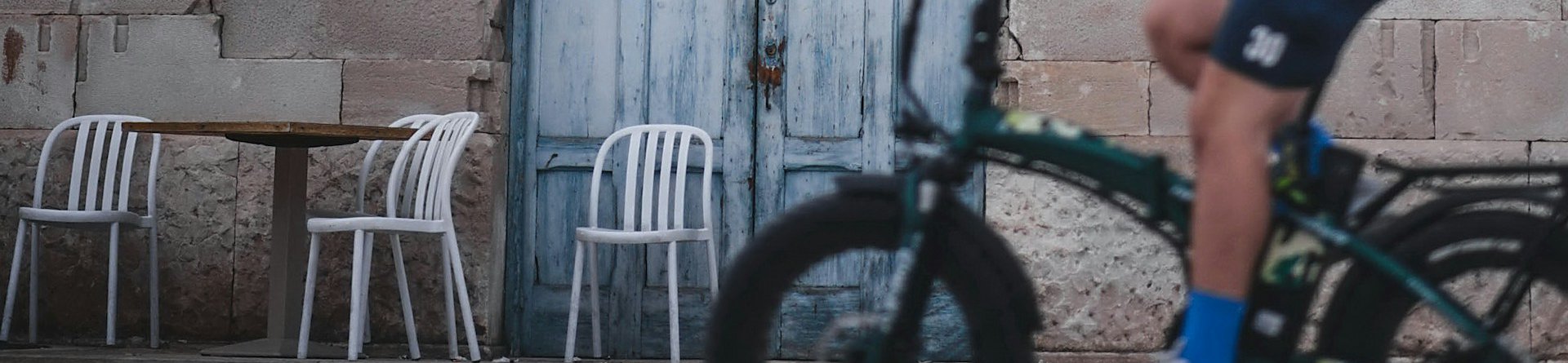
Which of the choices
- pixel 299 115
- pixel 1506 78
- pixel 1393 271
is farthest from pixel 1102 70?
pixel 1393 271

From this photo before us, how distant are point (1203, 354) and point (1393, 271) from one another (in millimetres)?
241

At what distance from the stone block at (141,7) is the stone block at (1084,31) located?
264cm

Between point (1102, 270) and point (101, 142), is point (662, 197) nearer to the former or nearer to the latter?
point (1102, 270)

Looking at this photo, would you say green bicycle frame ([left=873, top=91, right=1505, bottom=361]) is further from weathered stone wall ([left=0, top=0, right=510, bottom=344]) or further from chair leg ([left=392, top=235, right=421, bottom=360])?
weathered stone wall ([left=0, top=0, right=510, bottom=344])

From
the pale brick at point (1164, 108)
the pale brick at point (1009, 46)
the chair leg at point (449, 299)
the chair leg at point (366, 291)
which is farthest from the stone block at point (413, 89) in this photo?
the pale brick at point (1164, 108)

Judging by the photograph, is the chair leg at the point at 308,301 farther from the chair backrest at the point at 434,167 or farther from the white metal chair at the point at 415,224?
the chair backrest at the point at 434,167

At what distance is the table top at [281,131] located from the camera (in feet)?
13.2

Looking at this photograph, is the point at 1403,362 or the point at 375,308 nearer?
the point at 1403,362

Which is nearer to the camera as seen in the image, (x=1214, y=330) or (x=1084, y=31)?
(x=1214, y=330)

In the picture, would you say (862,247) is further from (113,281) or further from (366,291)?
(113,281)

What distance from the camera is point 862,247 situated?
186 cm

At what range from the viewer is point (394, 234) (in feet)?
15.3

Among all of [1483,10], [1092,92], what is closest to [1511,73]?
[1483,10]

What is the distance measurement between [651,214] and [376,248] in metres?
0.92
